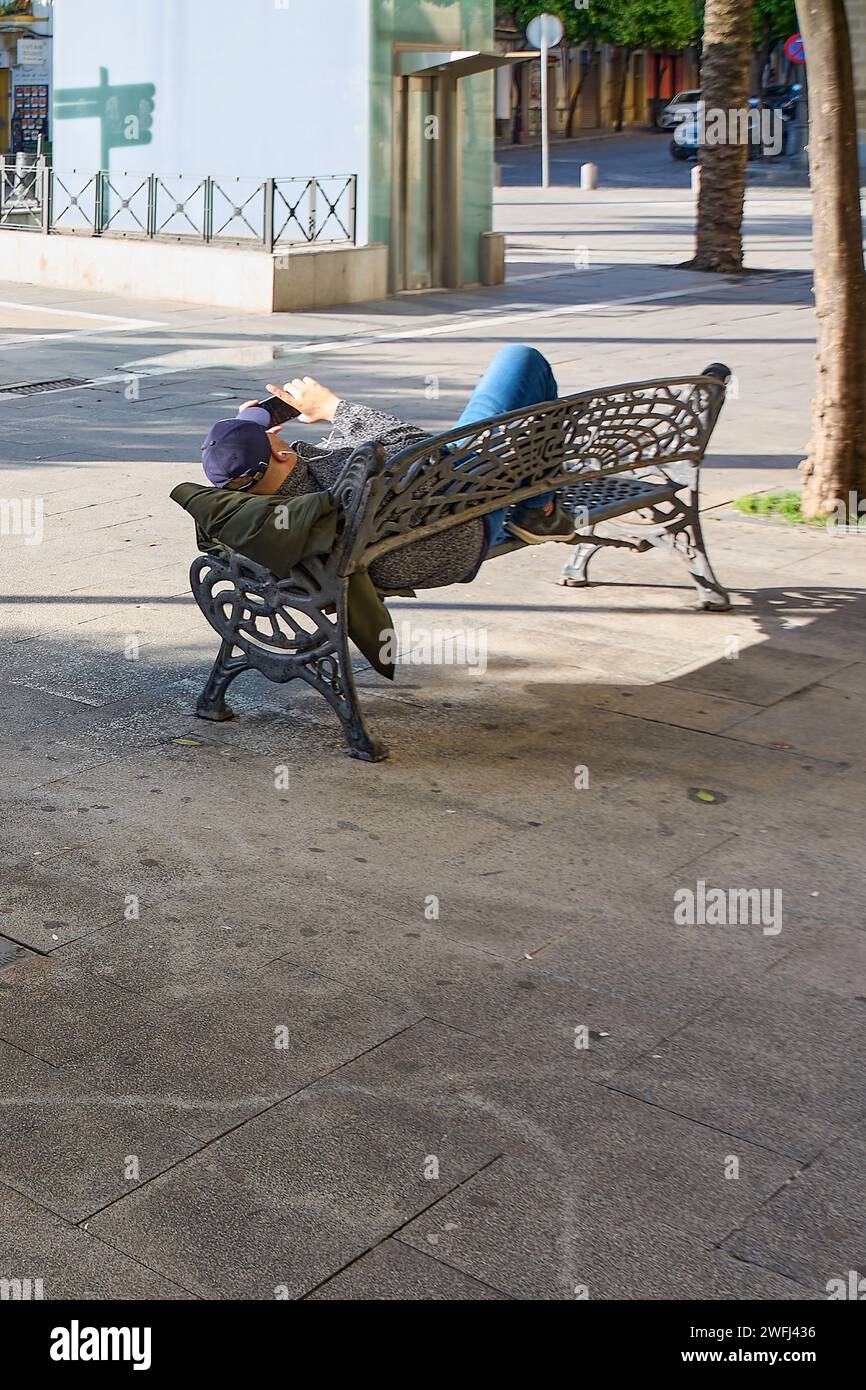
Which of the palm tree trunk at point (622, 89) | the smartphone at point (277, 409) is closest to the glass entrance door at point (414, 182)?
the smartphone at point (277, 409)

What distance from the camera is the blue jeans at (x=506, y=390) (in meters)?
5.94

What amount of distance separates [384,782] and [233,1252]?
2280 millimetres

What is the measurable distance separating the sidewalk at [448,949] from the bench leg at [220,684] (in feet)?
0.22

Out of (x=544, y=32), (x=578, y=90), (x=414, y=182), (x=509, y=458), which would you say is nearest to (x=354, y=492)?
(x=509, y=458)

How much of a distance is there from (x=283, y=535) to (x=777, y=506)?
4181 mm

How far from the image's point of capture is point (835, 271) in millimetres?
8125

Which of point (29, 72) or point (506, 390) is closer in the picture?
point (506, 390)

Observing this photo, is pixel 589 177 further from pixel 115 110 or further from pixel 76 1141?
pixel 76 1141

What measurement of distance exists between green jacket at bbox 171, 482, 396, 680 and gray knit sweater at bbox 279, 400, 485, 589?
200 millimetres

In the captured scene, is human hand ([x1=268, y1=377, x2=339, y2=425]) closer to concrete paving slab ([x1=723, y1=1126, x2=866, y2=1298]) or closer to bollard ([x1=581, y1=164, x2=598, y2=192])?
concrete paving slab ([x1=723, y1=1126, x2=866, y2=1298])

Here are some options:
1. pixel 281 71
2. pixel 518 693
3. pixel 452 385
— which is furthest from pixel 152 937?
pixel 281 71

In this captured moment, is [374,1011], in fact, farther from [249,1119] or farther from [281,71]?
[281,71]

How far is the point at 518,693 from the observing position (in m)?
5.94

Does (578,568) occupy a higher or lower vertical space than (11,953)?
higher
